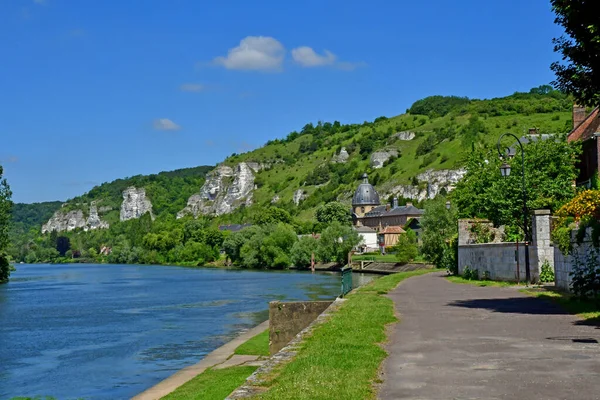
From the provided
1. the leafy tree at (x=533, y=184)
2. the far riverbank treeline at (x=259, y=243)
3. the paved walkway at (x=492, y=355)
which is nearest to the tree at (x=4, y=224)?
the far riverbank treeline at (x=259, y=243)

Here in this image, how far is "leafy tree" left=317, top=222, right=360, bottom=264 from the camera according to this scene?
361 ft

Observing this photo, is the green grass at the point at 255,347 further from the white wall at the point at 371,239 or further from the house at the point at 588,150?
the white wall at the point at 371,239

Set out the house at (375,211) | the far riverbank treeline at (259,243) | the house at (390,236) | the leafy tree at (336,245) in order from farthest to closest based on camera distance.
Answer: the house at (375,211) → the house at (390,236) → the far riverbank treeline at (259,243) → the leafy tree at (336,245)

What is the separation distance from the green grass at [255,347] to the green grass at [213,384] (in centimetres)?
309

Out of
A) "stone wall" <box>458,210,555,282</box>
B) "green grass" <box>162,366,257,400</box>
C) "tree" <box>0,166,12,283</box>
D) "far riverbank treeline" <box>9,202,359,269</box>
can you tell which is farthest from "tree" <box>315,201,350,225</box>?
"green grass" <box>162,366,257,400</box>

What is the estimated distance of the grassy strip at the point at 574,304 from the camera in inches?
667

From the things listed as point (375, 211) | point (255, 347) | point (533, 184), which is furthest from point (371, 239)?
point (255, 347)

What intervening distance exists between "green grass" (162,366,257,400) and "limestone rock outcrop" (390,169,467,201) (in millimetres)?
147470

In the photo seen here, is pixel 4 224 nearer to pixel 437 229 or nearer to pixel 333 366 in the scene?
pixel 437 229

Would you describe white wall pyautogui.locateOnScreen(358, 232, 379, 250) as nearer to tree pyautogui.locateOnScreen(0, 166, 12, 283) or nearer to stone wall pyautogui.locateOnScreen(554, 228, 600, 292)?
tree pyautogui.locateOnScreen(0, 166, 12, 283)

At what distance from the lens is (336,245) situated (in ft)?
364

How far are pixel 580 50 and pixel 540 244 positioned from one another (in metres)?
13.4

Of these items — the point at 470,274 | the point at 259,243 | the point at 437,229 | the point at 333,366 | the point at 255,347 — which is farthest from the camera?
the point at 259,243

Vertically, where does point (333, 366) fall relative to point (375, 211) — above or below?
below
